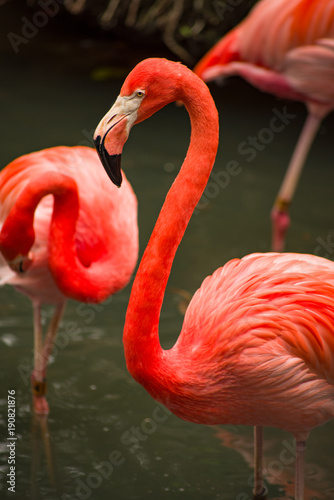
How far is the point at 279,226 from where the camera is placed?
14.5 feet

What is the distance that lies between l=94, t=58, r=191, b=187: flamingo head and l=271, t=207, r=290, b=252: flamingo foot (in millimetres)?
2334

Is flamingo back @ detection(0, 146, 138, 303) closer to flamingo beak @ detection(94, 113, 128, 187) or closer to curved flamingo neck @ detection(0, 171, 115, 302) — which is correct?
curved flamingo neck @ detection(0, 171, 115, 302)

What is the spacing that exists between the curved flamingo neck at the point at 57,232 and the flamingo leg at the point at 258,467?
878 mm

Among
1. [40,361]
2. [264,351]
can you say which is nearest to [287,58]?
[40,361]

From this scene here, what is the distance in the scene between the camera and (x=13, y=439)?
3.11 metres

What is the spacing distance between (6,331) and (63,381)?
0.52 metres

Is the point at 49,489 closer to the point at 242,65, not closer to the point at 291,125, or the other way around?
the point at 242,65

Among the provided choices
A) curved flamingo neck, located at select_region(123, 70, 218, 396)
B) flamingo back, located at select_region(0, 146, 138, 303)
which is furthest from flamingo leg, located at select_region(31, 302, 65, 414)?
curved flamingo neck, located at select_region(123, 70, 218, 396)

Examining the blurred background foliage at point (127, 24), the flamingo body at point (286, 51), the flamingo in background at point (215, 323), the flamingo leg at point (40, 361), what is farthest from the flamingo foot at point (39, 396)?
the blurred background foliage at point (127, 24)

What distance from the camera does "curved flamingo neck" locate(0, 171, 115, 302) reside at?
2738mm

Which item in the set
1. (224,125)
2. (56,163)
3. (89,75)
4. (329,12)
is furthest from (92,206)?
(89,75)

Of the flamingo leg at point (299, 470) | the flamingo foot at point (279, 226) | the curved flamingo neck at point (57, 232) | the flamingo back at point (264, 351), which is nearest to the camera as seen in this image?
the flamingo back at point (264, 351)

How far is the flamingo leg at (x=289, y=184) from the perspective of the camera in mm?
4273

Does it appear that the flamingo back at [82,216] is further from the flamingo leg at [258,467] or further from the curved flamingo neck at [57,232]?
the flamingo leg at [258,467]
